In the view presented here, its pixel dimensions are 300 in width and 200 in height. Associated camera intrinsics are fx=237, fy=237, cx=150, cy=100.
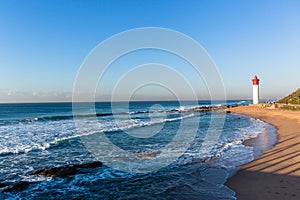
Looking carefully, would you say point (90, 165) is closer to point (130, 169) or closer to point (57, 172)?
point (57, 172)

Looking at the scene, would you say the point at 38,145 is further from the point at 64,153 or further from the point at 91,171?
the point at 91,171

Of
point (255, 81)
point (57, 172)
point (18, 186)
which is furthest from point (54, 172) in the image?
point (255, 81)

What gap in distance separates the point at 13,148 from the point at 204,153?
11.5 metres

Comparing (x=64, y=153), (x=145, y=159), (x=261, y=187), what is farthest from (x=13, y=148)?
(x=261, y=187)

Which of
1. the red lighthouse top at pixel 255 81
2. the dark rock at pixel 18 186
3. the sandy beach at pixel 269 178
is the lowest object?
the dark rock at pixel 18 186

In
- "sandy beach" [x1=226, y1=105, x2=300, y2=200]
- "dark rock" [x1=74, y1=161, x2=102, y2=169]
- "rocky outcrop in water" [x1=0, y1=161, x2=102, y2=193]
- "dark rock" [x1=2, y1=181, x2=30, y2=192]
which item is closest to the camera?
"sandy beach" [x1=226, y1=105, x2=300, y2=200]

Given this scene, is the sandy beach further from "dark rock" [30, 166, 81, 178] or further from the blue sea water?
"dark rock" [30, 166, 81, 178]

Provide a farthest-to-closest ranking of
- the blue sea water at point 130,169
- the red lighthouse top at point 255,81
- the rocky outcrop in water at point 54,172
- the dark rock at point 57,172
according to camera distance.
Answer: the red lighthouse top at point 255,81 < the dark rock at point 57,172 < the rocky outcrop in water at point 54,172 < the blue sea water at point 130,169

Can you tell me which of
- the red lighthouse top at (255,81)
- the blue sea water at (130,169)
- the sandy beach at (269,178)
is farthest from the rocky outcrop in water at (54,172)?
the red lighthouse top at (255,81)

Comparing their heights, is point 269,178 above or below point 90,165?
above

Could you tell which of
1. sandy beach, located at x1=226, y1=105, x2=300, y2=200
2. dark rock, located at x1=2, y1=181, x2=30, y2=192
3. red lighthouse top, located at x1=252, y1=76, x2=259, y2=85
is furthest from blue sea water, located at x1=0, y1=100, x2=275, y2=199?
red lighthouse top, located at x1=252, y1=76, x2=259, y2=85

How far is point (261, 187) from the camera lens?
23.5 feet

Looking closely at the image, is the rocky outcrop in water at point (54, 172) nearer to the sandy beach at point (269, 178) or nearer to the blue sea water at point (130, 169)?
the blue sea water at point (130, 169)

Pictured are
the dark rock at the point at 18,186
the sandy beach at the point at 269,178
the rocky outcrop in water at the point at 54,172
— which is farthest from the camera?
Answer: the rocky outcrop in water at the point at 54,172
